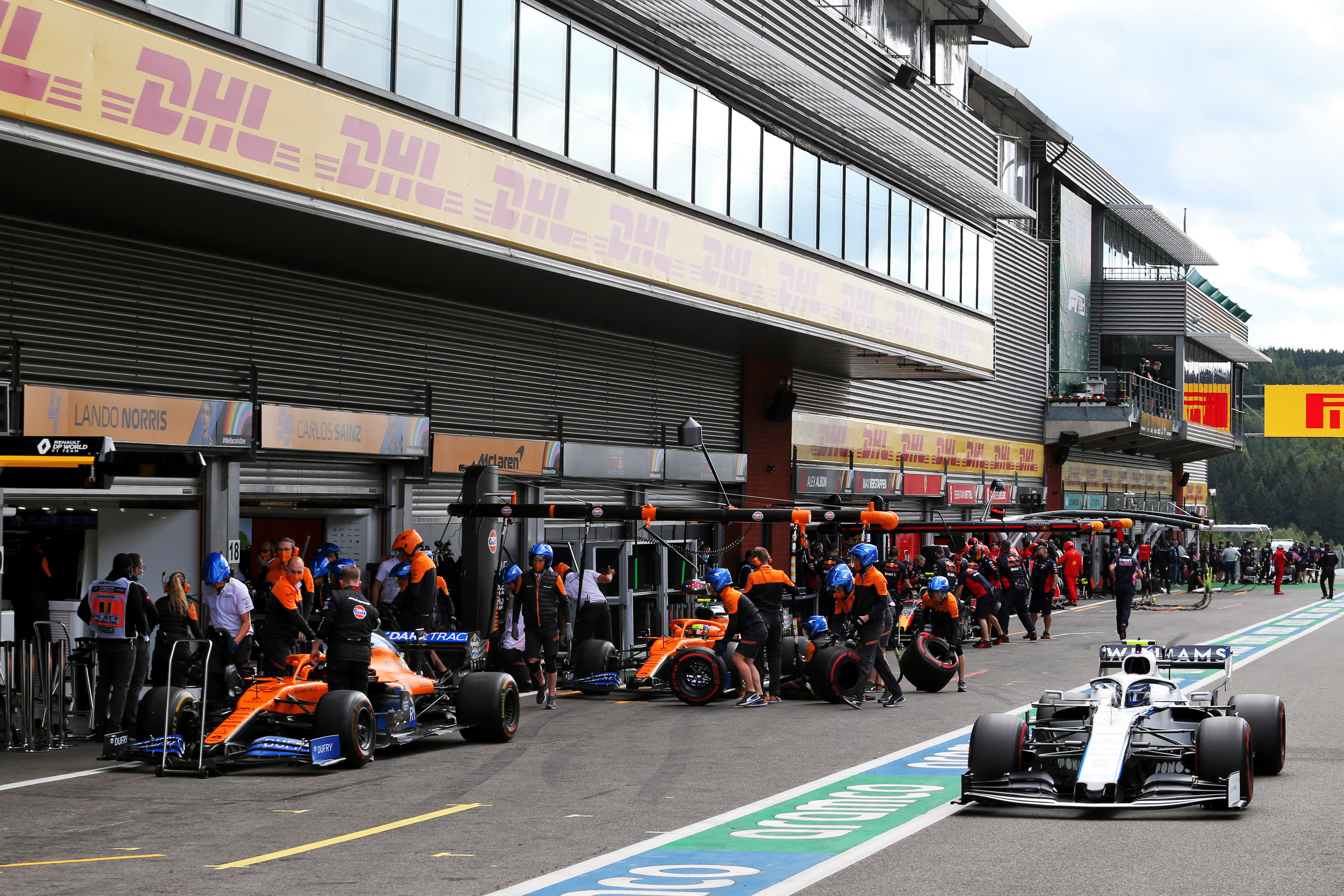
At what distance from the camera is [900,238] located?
2805 cm

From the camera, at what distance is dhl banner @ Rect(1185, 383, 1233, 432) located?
57812mm

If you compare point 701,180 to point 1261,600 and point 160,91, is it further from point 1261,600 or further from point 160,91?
point 1261,600

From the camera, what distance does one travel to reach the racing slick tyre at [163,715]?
11812 millimetres

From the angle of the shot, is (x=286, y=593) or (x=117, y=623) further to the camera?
(x=286, y=593)

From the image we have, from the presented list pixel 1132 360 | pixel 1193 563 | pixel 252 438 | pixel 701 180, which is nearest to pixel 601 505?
pixel 252 438

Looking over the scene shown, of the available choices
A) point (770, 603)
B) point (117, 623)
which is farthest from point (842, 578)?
point (117, 623)

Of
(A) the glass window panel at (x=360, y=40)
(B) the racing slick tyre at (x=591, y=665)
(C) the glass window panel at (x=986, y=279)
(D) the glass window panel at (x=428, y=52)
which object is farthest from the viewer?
(C) the glass window panel at (x=986, y=279)

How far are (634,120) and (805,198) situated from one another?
17.9 feet

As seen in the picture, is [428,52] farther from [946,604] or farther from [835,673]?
[946,604]

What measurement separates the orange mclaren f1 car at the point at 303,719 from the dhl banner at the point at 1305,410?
48.1 m

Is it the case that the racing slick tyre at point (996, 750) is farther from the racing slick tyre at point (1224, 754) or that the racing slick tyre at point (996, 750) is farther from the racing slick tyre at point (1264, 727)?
the racing slick tyre at point (1264, 727)

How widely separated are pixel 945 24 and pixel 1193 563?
67.7 ft

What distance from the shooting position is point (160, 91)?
41.6ft

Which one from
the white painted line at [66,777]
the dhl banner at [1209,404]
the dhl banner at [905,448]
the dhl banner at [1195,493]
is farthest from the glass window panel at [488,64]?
the dhl banner at [1195,493]
